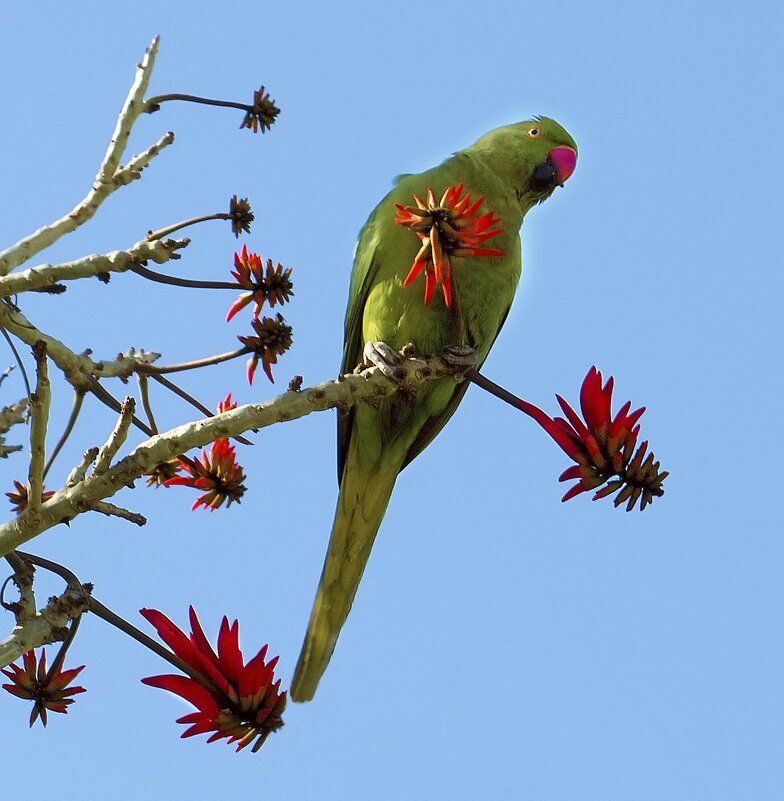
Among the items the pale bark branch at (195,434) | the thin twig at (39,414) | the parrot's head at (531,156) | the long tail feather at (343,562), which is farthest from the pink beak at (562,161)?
the thin twig at (39,414)

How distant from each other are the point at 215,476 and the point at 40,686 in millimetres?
875

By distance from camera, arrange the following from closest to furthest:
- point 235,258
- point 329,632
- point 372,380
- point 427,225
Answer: point 427,225
point 372,380
point 235,258
point 329,632

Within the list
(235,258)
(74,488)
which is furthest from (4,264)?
(74,488)

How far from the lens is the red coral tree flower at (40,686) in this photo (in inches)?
88.9

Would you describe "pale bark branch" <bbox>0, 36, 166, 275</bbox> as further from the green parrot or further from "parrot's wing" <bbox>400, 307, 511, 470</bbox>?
"parrot's wing" <bbox>400, 307, 511, 470</bbox>

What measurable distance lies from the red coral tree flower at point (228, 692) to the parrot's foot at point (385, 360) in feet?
3.14

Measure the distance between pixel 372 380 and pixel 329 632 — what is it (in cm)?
136

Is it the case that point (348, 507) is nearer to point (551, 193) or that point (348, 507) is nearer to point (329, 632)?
point (329, 632)

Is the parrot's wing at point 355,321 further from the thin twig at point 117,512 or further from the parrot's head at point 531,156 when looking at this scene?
the thin twig at point 117,512

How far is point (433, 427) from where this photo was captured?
4.46 metres

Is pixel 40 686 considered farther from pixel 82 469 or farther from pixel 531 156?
pixel 531 156

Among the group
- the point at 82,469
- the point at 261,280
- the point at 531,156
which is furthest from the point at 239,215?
the point at 531,156

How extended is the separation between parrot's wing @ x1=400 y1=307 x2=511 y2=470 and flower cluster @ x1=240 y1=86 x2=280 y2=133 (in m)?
1.57

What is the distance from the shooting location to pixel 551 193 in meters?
4.81
